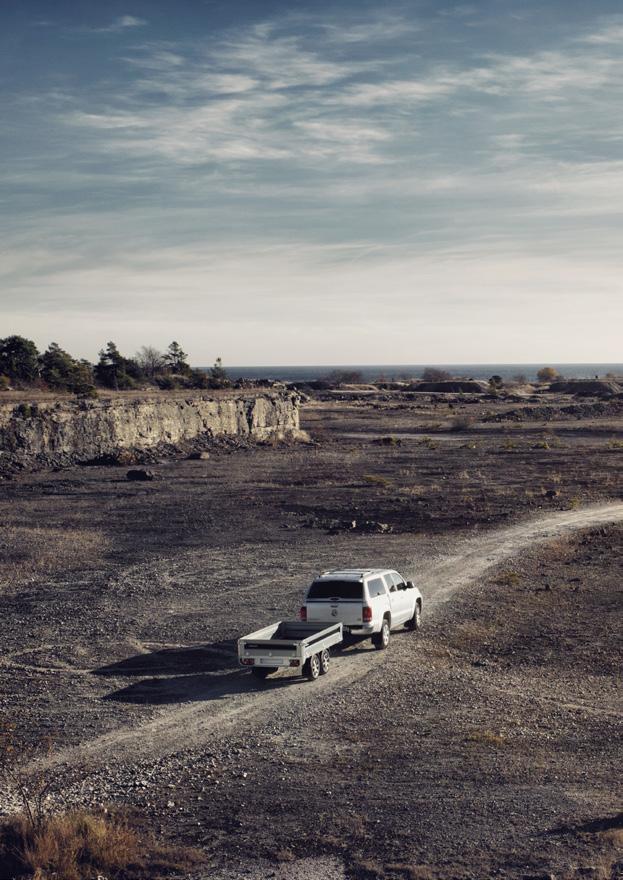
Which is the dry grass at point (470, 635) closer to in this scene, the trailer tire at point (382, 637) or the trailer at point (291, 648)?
the trailer tire at point (382, 637)

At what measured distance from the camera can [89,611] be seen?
26578mm

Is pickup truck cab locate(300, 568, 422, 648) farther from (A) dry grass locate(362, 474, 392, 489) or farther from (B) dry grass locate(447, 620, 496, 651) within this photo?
(A) dry grass locate(362, 474, 392, 489)

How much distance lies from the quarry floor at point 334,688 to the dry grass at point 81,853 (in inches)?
23.8

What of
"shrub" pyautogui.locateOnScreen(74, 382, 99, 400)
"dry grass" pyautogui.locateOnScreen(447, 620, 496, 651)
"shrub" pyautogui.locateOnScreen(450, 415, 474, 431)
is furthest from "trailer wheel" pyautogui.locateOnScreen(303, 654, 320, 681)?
"shrub" pyautogui.locateOnScreen(450, 415, 474, 431)

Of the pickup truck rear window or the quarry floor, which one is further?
the pickup truck rear window

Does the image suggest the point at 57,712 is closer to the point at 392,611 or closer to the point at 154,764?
the point at 154,764

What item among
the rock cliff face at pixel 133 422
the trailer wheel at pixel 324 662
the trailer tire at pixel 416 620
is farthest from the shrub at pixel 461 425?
the trailer wheel at pixel 324 662

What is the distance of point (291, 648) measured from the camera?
19.1 metres

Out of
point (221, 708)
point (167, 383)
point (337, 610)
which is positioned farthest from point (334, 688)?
point (167, 383)

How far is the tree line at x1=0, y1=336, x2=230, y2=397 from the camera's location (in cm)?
8125

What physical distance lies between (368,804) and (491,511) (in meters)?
32.2

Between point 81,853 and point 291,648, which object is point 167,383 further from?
point 81,853

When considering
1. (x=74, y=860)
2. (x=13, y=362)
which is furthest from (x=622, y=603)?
(x=13, y=362)

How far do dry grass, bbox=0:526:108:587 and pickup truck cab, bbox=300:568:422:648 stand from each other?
12834 mm
